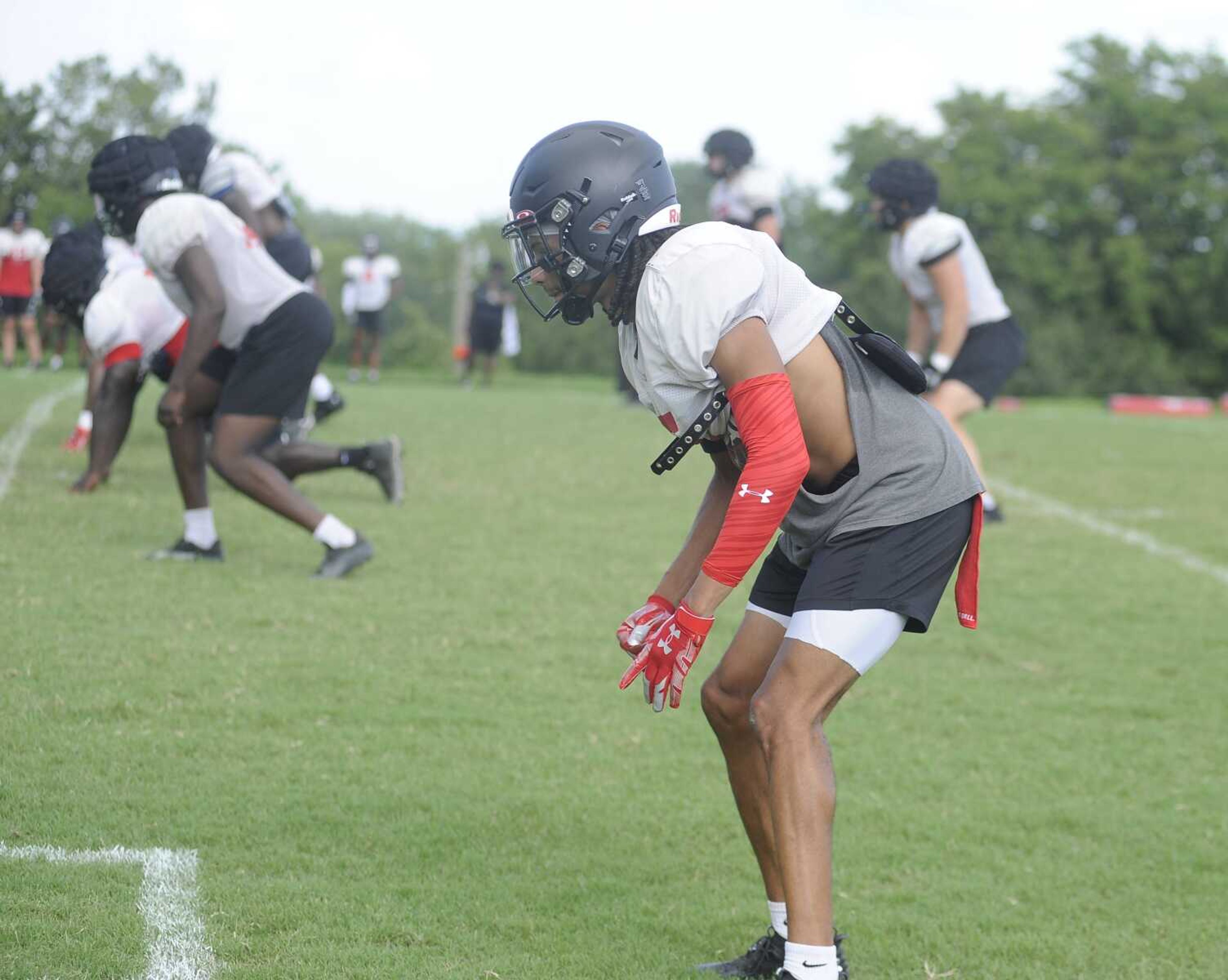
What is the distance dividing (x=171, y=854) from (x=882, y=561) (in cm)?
206

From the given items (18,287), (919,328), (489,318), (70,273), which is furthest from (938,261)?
(489,318)

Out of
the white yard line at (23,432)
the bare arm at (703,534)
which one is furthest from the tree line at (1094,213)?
the bare arm at (703,534)

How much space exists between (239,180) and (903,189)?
474 centimetres

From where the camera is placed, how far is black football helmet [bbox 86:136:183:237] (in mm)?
7250

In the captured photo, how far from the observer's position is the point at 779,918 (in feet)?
12.0

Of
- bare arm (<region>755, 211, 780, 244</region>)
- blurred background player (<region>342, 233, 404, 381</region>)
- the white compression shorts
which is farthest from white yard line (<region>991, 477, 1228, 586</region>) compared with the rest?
blurred background player (<region>342, 233, 404, 381</region>)

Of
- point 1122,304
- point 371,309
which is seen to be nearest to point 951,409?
point 371,309

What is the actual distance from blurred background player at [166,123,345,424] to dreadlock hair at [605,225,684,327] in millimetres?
5975

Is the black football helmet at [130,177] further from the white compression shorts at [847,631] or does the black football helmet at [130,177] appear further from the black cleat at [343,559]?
the white compression shorts at [847,631]

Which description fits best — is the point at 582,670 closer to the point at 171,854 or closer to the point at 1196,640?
the point at 171,854

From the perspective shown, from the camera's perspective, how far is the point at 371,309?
83.7 feet

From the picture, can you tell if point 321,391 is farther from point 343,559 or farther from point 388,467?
point 343,559

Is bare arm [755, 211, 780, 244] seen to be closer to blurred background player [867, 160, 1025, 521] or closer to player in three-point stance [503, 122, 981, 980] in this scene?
blurred background player [867, 160, 1025, 521]

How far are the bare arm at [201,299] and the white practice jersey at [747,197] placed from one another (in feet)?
22.1
